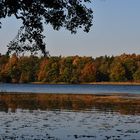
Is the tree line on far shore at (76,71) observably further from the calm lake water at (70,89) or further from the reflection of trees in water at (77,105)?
the reflection of trees in water at (77,105)

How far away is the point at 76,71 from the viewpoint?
183500mm

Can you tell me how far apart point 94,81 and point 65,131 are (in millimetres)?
155611

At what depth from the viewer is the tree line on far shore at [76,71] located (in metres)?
178

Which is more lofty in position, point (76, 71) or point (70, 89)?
point (76, 71)

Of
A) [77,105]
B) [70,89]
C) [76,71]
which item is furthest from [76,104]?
[76,71]

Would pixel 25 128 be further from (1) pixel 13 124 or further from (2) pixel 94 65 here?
(2) pixel 94 65

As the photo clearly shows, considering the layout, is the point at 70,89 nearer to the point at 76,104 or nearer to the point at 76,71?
the point at 76,71

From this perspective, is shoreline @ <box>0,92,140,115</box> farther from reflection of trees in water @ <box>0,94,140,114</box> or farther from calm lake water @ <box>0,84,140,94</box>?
calm lake water @ <box>0,84,140,94</box>

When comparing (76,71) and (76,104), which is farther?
(76,71)

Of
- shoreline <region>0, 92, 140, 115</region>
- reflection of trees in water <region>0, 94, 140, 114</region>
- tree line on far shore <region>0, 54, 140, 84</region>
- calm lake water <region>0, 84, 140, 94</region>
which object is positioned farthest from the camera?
tree line on far shore <region>0, 54, 140, 84</region>

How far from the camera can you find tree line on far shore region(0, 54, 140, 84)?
583 ft

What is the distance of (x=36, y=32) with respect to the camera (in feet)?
74.4

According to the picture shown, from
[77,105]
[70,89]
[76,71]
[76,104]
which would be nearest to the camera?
[77,105]

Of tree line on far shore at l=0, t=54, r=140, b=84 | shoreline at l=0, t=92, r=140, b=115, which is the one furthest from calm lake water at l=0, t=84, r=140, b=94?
shoreline at l=0, t=92, r=140, b=115
